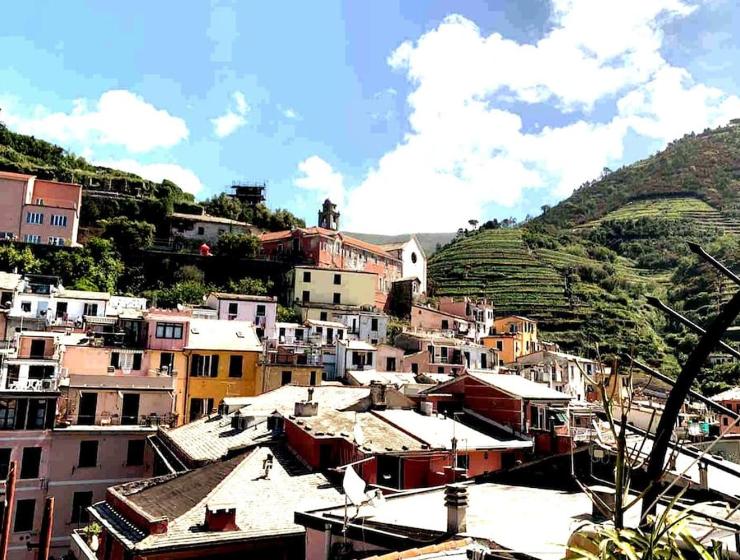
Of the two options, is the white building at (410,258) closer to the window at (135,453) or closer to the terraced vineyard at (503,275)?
the terraced vineyard at (503,275)

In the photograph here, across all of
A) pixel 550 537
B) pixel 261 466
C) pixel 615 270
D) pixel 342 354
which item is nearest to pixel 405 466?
pixel 261 466

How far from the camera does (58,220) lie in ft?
190

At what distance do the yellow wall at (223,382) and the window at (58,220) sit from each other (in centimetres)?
3260

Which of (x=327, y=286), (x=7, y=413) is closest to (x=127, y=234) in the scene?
(x=327, y=286)

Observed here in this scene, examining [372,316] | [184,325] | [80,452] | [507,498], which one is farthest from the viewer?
[372,316]

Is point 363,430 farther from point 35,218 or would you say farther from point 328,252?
point 35,218

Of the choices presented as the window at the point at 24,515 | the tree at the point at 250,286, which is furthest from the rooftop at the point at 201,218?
the window at the point at 24,515

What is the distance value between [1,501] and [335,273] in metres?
37.9

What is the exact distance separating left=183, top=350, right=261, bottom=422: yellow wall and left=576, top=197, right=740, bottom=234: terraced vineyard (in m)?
117

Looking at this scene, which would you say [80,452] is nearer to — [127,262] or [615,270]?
[127,262]

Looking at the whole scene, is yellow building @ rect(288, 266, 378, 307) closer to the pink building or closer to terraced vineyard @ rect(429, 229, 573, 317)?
the pink building

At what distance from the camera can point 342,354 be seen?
41.9m

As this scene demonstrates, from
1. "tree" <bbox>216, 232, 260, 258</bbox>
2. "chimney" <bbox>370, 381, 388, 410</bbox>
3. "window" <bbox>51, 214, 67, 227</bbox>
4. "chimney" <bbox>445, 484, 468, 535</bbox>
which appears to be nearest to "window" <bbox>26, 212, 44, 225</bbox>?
"window" <bbox>51, 214, 67, 227</bbox>

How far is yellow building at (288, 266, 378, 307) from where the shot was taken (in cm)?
5850
